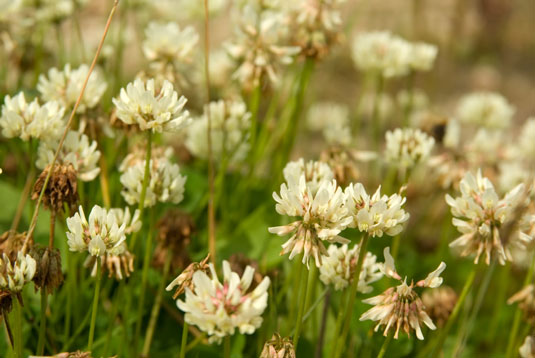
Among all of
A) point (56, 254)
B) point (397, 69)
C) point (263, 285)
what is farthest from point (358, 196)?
point (397, 69)

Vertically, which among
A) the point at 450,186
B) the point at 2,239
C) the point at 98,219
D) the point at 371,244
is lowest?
the point at 371,244

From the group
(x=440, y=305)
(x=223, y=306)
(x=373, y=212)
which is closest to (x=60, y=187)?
(x=223, y=306)

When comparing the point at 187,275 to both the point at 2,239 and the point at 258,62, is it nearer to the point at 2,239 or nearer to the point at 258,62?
the point at 2,239

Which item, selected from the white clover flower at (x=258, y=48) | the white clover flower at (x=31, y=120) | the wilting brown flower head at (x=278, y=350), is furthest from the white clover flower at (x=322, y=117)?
the wilting brown flower head at (x=278, y=350)

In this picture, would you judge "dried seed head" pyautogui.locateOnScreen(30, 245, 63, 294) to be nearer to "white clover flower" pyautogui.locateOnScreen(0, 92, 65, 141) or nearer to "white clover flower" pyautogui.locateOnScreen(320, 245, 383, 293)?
"white clover flower" pyautogui.locateOnScreen(0, 92, 65, 141)

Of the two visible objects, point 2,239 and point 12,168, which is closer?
point 2,239

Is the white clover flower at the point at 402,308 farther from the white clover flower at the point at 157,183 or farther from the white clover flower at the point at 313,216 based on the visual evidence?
the white clover flower at the point at 157,183
